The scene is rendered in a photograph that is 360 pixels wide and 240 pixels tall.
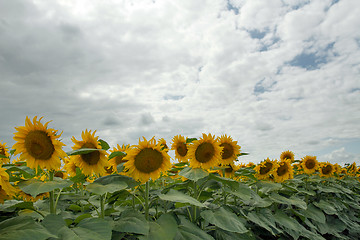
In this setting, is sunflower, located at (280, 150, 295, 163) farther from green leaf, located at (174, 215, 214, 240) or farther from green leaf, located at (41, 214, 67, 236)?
green leaf, located at (41, 214, 67, 236)

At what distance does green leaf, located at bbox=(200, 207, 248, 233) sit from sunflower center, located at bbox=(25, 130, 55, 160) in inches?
61.9

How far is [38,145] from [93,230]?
96 cm

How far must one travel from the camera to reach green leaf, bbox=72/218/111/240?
6.12 ft

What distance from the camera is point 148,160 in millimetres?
2797

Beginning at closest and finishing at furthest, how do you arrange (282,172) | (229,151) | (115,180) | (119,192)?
(115,180)
(119,192)
(229,151)
(282,172)

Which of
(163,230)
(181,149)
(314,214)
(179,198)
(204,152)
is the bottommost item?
(314,214)

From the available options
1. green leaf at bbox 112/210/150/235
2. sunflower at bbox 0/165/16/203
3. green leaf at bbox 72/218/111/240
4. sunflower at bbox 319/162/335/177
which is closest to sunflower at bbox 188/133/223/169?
green leaf at bbox 112/210/150/235

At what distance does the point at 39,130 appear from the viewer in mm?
2365

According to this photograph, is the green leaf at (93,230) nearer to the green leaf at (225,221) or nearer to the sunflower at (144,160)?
Result: the sunflower at (144,160)

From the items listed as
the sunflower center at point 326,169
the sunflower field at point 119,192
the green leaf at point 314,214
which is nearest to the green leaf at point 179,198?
the sunflower field at point 119,192

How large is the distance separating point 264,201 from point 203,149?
1.13m

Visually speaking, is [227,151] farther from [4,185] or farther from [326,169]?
[326,169]

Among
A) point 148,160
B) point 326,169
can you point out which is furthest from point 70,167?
point 326,169

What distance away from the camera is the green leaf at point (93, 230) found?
186cm
